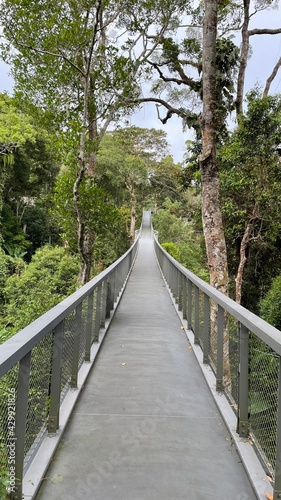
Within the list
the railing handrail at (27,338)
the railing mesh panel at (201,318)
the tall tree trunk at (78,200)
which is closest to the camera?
the railing handrail at (27,338)

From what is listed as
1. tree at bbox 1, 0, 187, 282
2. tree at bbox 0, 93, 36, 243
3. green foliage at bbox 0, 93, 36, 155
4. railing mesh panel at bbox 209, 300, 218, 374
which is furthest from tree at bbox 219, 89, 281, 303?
green foliage at bbox 0, 93, 36, 155

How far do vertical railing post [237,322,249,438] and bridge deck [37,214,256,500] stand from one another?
0.55 ft

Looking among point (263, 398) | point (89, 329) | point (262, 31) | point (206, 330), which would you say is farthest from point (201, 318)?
point (262, 31)

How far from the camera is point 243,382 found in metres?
2.45

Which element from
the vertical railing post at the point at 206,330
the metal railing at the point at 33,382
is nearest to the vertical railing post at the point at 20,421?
the metal railing at the point at 33,382

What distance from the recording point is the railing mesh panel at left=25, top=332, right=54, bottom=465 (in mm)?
2074

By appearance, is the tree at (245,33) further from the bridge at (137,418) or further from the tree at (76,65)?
the bridge at (137,418)

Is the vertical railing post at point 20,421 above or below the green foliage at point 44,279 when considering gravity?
above

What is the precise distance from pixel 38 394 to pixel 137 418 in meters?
0.88

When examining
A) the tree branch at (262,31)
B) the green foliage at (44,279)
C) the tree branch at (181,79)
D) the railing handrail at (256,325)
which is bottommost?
the green foliage at (44,279)

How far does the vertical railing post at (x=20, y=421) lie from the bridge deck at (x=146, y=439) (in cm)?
21

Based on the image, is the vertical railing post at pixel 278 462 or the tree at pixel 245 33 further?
the tree at pixel 245 33

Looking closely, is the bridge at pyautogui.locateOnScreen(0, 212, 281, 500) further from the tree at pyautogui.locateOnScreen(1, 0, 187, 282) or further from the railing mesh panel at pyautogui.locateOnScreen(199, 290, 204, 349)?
the tree at pyautogui.locateOnScreen(1, 0, 187, 282)

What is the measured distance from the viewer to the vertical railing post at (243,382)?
241 centimetres
